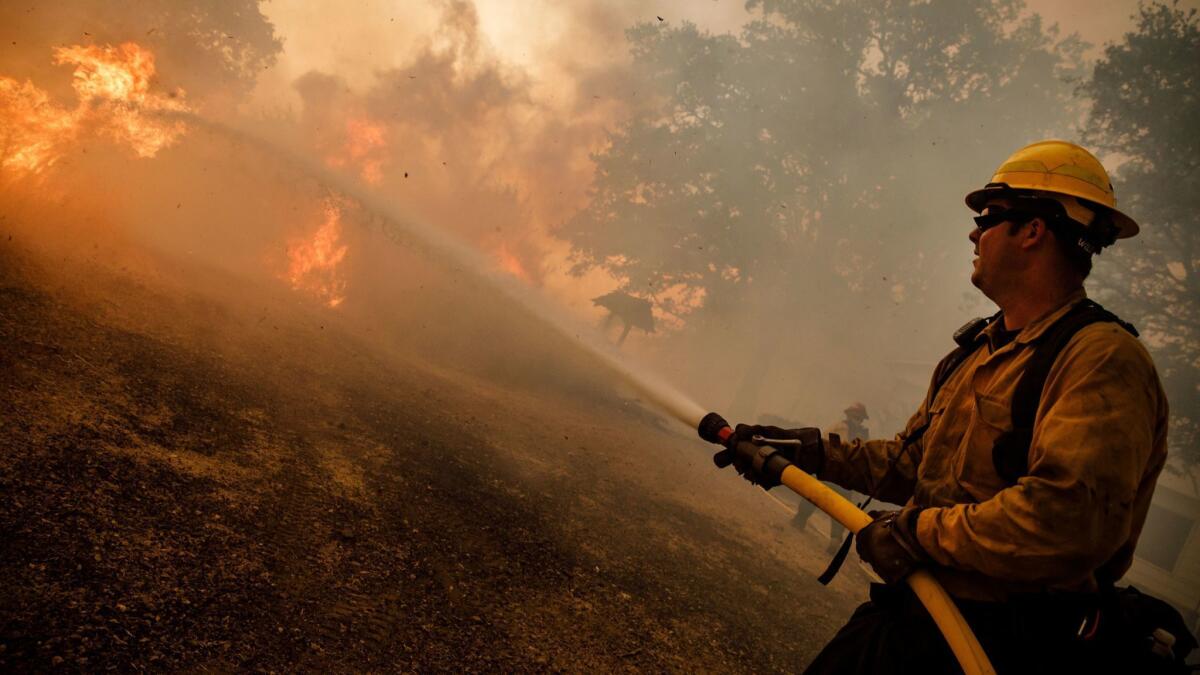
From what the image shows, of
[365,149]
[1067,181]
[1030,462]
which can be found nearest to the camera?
[1030,462]

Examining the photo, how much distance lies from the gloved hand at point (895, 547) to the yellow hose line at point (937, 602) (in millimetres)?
59

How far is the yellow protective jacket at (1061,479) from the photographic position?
1.41 meters

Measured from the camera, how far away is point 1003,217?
2051mm

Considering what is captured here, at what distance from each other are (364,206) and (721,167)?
1907cm

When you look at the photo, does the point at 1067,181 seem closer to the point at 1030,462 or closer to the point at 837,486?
the point at 1030,462

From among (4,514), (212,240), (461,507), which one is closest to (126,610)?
(4,514)

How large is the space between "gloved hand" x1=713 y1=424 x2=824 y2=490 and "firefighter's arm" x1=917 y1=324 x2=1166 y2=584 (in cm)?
82

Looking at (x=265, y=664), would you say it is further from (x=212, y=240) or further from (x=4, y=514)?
(x=212, y=240)

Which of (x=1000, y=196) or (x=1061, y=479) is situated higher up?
(x=1000, y=196)

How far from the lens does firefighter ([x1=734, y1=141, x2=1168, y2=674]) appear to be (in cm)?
143

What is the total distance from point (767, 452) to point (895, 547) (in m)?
0.66

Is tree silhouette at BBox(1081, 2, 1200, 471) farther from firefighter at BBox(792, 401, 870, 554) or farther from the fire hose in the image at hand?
the fire hose

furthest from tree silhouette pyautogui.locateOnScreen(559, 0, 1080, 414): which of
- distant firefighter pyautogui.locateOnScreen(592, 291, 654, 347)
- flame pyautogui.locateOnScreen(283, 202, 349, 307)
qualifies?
flame pyautogui.locateOnScreen(283, 202, 349, 307)

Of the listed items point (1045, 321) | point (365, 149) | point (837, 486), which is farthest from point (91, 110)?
point (1045, 321)
